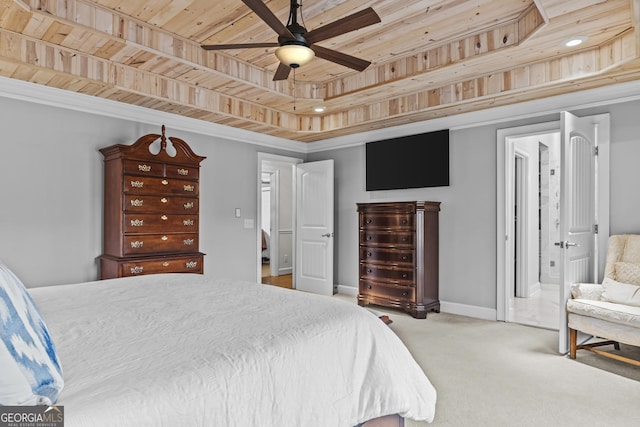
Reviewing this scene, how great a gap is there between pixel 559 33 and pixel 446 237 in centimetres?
242

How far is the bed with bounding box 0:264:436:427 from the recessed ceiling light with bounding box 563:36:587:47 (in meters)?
2.82

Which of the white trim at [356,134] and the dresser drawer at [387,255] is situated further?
the dresser drawer at [387,255]

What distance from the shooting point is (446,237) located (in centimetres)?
465

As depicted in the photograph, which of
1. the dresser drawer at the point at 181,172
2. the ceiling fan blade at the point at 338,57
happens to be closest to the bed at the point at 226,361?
the ceiling fan blade at the point at 338,57

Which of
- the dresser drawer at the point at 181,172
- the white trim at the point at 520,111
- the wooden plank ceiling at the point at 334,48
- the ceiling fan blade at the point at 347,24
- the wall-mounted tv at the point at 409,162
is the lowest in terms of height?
the dresser drawer at the point at 181,172

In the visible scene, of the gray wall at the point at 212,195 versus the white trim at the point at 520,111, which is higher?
the white trim at the point at 520,111

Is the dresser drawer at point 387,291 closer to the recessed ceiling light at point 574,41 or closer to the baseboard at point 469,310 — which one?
the baseboard at point 469,310

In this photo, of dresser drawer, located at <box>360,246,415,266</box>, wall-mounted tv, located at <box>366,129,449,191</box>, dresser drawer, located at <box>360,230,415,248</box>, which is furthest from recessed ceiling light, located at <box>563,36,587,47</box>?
dresser drawer, located at <box>360,246,415,266</box>

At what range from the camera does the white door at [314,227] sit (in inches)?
218

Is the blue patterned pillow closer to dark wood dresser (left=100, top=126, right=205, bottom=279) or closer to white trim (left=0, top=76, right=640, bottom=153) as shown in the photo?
dark wood dresser (left=100, top=126, right=205, bottom=279)

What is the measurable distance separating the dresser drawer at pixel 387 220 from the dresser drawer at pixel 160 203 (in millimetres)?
2047

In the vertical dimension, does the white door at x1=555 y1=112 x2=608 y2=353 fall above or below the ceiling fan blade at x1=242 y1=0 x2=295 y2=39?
below

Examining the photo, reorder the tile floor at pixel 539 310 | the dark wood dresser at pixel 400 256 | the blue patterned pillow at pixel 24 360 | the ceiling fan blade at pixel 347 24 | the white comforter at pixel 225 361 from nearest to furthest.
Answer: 1. the blue patterned pillow at pixel 24 360
2. the white comforter at pixel 225 361
3. the ceiling fan blade at pixel 347 24
4. the tile floor at pixel 539 310
5. the dark wood dresser at pixel 400 256

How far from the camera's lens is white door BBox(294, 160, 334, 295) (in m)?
5.53
